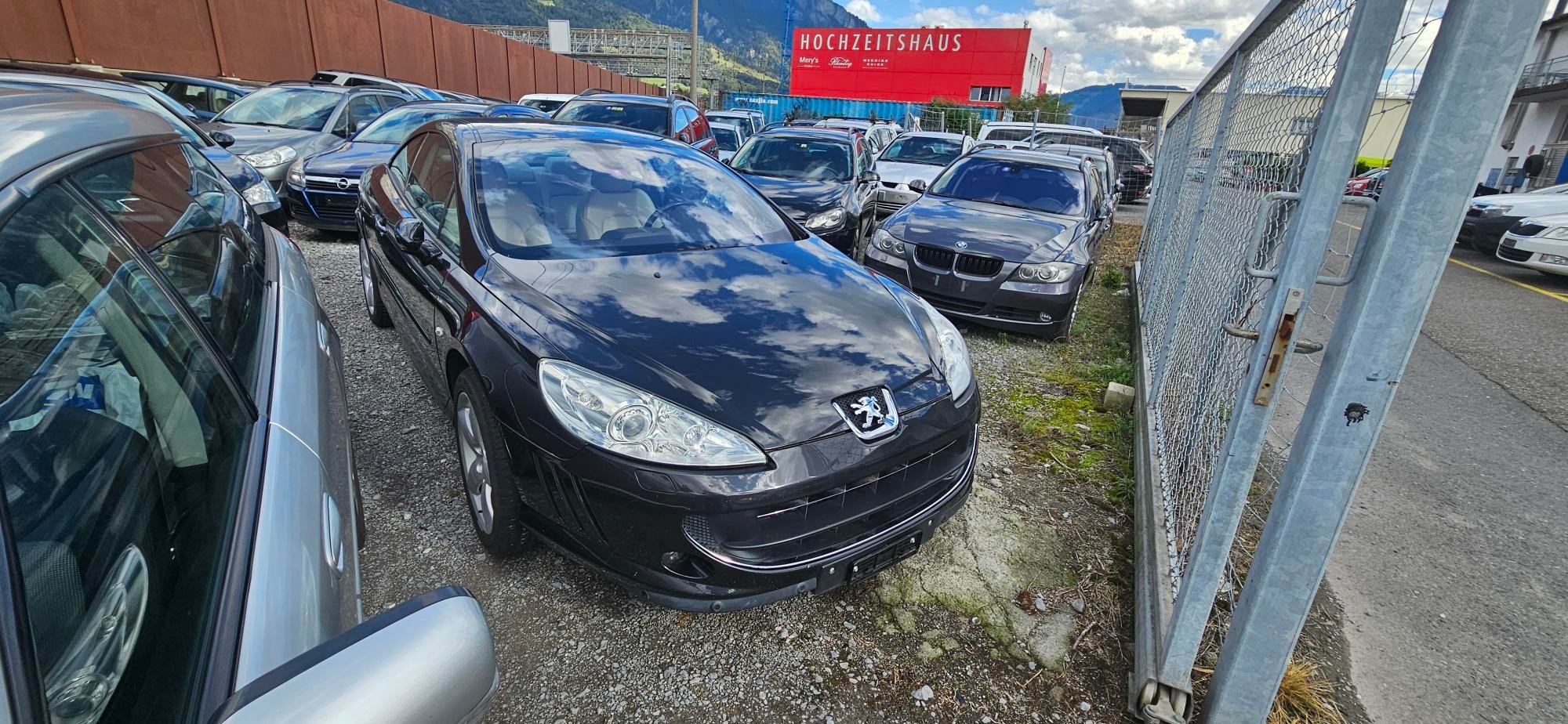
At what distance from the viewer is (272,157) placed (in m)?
7.01

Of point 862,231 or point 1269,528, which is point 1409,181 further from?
point 862,231

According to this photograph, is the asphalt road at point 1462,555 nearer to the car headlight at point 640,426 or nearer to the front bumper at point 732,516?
the front bumper at point 732,516

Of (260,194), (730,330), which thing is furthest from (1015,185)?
(260,194)

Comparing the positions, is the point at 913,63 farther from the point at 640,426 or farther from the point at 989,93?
the point at 640,426

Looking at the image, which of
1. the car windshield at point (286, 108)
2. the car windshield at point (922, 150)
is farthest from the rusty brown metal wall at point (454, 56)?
the car windshield at point (922, 150)

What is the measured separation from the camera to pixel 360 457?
3.16m

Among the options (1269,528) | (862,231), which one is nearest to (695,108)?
(862,231)

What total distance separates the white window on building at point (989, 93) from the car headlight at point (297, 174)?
46775 mm

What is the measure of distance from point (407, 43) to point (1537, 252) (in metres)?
25.6

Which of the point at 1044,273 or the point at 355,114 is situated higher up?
the point at 355,114

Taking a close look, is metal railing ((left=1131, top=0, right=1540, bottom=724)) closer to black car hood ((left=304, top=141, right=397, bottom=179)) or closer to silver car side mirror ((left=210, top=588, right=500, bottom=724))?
silver car side mirror ((left=210, top=588, right=500, bottom=724))

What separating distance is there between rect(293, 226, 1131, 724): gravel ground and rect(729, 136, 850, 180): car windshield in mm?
5390

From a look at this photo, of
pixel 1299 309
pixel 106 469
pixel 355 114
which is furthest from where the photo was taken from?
pixel 355 114

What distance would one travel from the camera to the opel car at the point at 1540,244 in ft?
28.0
